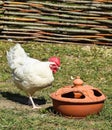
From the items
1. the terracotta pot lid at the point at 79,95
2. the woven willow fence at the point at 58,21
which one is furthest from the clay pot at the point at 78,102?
the woven willow fence at the point at 58,21

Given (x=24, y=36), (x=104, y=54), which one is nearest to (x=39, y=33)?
(x=24, y=36)

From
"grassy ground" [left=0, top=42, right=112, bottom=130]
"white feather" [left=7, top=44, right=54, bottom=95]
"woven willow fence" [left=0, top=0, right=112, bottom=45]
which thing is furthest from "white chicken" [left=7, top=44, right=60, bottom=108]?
"woven willow fence" [left=0, top=0, right=112, bottom=45]

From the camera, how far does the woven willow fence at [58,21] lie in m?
11.3

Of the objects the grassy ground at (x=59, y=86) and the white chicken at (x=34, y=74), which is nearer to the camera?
the grassy ground at (x=59, y=86)

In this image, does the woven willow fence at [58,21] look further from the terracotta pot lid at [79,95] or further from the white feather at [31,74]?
the terracotta pot lid at [79,95]

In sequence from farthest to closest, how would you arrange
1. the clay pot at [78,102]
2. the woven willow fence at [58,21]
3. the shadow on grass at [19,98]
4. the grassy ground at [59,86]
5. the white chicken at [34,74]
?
the woven willow fence at [58,21] → the shadow on grass at [19,98] → the white chicken at [34,74] → the clay pot at [78,102] → the grassy ground at [59,86]

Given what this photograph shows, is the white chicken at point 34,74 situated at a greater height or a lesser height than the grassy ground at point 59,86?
greater

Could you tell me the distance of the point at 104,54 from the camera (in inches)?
424

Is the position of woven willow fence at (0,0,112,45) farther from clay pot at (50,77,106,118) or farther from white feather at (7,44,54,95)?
clay pot at (50,77,106,118)

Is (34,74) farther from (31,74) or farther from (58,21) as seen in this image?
(58,21)

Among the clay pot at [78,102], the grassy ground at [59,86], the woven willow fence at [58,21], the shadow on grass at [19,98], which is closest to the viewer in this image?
the grassy ground at [59,86]

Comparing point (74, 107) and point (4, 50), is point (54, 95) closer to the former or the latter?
point (74, 107)

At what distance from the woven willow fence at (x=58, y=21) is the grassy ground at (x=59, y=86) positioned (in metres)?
0.27

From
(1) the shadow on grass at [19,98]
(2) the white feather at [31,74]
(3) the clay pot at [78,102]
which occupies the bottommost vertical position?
(1) the shadow on grass at [19,98]
